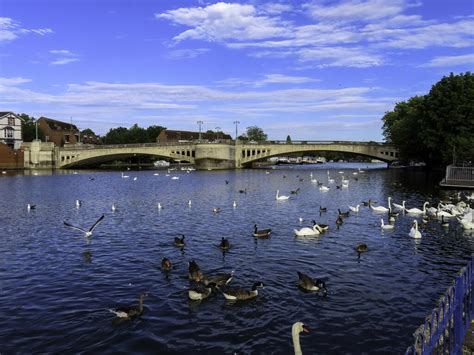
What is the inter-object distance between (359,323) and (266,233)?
13.0 meters

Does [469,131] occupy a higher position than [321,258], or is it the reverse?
[469,131]

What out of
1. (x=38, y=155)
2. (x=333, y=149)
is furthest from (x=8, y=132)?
(x=333, y=149)

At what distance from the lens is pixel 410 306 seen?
48.9 feet

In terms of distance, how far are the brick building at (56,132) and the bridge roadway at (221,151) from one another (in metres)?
30.8

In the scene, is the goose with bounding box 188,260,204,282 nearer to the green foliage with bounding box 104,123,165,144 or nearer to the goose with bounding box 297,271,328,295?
the goose with bounding box 297,271,328,295

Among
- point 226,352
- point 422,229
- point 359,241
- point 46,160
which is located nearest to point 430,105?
point 422,229

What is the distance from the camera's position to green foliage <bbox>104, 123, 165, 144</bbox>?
568 ft

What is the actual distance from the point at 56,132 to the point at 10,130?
2821 cm

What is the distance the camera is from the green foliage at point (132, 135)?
568ft

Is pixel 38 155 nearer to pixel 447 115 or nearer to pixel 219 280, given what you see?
pixel 447 115

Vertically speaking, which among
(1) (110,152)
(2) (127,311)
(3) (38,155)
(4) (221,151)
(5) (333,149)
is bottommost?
(2) (127,311)

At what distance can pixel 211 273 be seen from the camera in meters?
18.8

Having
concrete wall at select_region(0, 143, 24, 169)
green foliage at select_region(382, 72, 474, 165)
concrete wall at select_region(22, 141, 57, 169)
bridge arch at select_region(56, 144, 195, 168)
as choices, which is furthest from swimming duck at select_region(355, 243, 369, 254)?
concrete wall at select_region(22, 141, 57, 169)

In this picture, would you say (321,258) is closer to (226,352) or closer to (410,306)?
(410,306)
